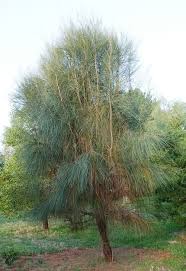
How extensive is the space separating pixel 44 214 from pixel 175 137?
711cm

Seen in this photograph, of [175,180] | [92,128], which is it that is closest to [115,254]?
[175,180]

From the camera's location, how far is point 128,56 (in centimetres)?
1370

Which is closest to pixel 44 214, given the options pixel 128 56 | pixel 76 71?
pixel 76 71

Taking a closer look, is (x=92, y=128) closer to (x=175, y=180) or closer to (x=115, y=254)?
(x=115, y=254)

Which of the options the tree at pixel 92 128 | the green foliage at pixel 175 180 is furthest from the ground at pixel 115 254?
the tree at pixel 92 128

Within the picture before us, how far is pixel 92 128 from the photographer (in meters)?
13.0

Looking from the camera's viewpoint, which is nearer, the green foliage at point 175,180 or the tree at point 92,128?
the tree at point 92,128

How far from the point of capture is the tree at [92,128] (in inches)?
512

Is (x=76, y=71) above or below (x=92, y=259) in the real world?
above

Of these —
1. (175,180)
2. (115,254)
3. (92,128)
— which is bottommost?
(115,254)

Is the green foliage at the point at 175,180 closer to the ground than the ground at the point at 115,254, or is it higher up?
higher up

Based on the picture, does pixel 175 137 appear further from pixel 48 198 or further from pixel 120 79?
pixel 48 198

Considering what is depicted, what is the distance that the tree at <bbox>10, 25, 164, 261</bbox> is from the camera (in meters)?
13.0

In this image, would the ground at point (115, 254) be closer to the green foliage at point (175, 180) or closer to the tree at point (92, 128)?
the green foliage at point (175, 180)
